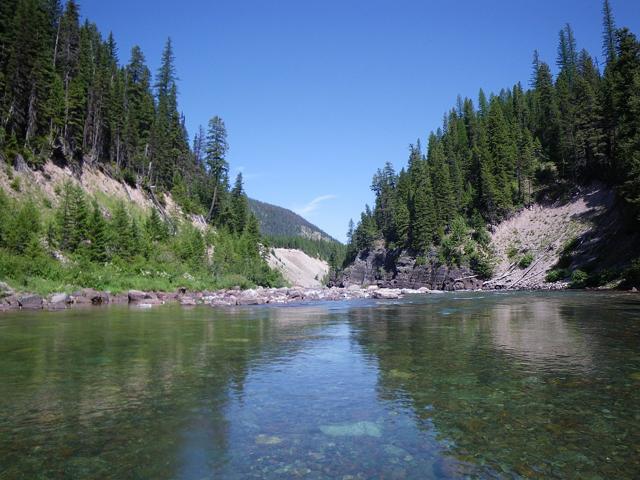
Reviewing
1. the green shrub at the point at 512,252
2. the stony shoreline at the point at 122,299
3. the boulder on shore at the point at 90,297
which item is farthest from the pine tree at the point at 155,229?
the green shrub at the point at 512,252

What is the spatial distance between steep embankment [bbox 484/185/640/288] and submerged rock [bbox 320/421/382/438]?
152 ft

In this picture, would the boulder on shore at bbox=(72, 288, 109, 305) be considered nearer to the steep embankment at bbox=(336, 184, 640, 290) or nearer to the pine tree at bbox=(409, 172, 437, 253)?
the steep embankment at bbox=(336, 184, 640, 290)

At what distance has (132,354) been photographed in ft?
42.5

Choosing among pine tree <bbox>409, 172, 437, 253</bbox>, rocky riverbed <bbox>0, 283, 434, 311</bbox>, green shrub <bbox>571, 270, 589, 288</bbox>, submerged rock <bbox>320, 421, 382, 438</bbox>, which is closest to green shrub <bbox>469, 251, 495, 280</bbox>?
pine tree <bbox>409, 172, 437, 253</bbox>

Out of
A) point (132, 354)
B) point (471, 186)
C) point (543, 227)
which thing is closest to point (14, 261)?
point (132, 354)

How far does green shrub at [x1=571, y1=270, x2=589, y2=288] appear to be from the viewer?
46.6 meters

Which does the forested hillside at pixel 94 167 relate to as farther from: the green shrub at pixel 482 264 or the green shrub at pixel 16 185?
the green shrub at pixel 482 264

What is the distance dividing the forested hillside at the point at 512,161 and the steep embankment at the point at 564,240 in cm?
293

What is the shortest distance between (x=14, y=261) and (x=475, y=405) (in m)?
38.1

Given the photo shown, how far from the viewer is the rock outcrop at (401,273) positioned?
76.9 m

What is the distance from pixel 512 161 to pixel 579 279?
47.1m

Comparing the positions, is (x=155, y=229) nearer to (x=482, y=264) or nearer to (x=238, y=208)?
(x=238, y=208)

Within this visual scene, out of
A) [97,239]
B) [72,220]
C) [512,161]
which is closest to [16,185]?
[72,220]

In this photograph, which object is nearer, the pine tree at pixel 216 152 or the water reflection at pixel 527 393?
the water reflection at pixel 527 393
